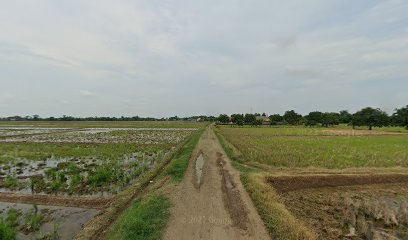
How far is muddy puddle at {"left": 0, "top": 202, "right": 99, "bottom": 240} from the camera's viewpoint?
870 cm

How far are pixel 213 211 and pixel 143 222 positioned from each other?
2.65 meters

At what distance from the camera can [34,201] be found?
38.3 feet

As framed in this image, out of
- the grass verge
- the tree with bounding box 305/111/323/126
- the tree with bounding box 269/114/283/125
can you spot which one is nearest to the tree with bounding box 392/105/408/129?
the tree with bounding box 305/111/323/126

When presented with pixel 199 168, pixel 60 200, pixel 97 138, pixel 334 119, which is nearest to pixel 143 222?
pixel 60 200

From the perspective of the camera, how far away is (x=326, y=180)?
608 inches

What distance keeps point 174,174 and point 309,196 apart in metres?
7.32

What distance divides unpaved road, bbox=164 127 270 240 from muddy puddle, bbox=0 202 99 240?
3.31 meters

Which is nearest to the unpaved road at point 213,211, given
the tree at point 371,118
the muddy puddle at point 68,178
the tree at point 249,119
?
the muddy puddle at point 68,178

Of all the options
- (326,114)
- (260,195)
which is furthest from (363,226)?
(326,114)

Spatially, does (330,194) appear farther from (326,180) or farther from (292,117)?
(292,117)

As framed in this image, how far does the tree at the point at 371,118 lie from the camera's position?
8612cm

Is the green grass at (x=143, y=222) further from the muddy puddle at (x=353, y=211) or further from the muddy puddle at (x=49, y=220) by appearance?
the muddy puddle at (x=353, y=211)

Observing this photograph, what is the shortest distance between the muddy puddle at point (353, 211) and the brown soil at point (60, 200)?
7.88 meters

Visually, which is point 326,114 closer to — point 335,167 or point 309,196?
point 335,167
